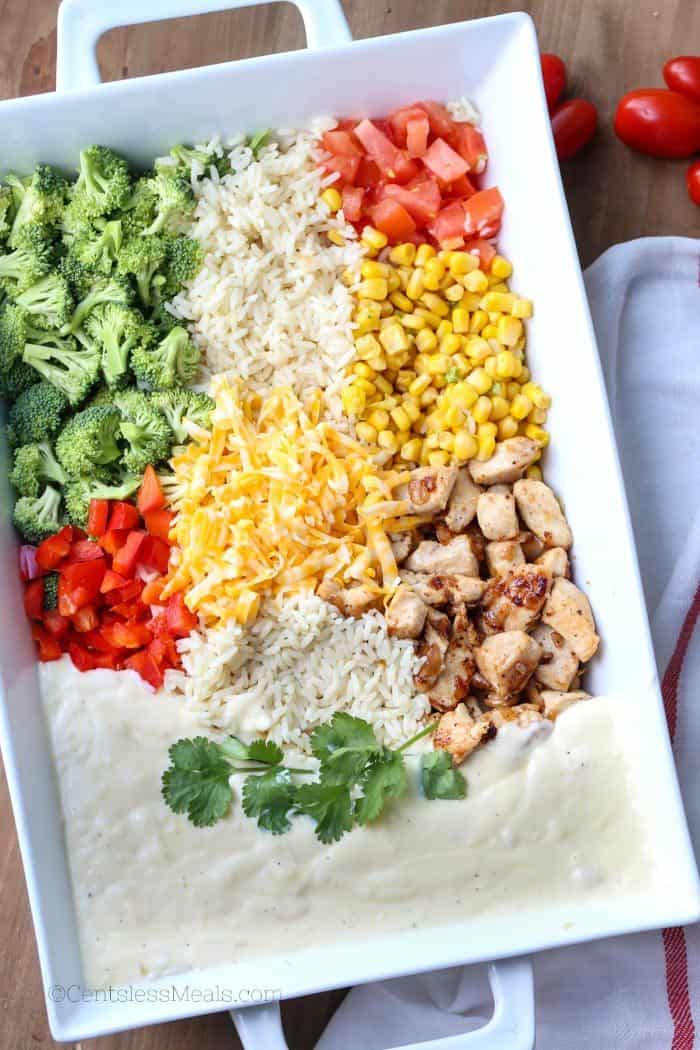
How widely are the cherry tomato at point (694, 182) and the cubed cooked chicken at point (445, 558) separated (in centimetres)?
162

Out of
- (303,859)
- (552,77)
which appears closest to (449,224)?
(552,77)

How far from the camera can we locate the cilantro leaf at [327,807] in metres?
2.93

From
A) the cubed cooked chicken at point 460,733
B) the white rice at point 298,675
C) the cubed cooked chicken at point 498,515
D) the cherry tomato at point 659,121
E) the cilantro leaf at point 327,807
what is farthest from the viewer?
the cherry tomato at point 659,121

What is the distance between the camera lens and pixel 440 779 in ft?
9.94

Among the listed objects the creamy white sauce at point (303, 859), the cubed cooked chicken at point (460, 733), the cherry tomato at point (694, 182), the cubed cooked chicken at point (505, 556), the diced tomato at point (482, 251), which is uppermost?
the diced tomato at point (482, 251)

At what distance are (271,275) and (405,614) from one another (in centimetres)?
122

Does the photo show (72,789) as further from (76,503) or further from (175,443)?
(175,443)

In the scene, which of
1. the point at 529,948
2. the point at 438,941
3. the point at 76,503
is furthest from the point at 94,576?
the point at 529,948

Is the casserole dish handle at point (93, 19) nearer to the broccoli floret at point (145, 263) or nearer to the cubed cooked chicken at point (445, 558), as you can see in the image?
the broccoli floret at point (145, 263)

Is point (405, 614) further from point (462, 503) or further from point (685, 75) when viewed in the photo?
point (685, 75)

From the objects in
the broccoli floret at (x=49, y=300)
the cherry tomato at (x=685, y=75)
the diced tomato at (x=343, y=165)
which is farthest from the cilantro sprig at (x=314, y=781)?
the cherry tomato at (x=685, y=75)

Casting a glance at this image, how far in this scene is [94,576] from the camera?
3.28 meters

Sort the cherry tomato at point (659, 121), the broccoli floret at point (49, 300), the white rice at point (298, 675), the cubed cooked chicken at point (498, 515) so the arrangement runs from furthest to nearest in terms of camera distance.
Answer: the cherry tomato at point (659, 121), the cubed cooked chicken at point (498, 515), the broccoli floret at point (49, 300), the white rice at point (298, 675)

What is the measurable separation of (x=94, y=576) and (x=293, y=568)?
639 millimetres
